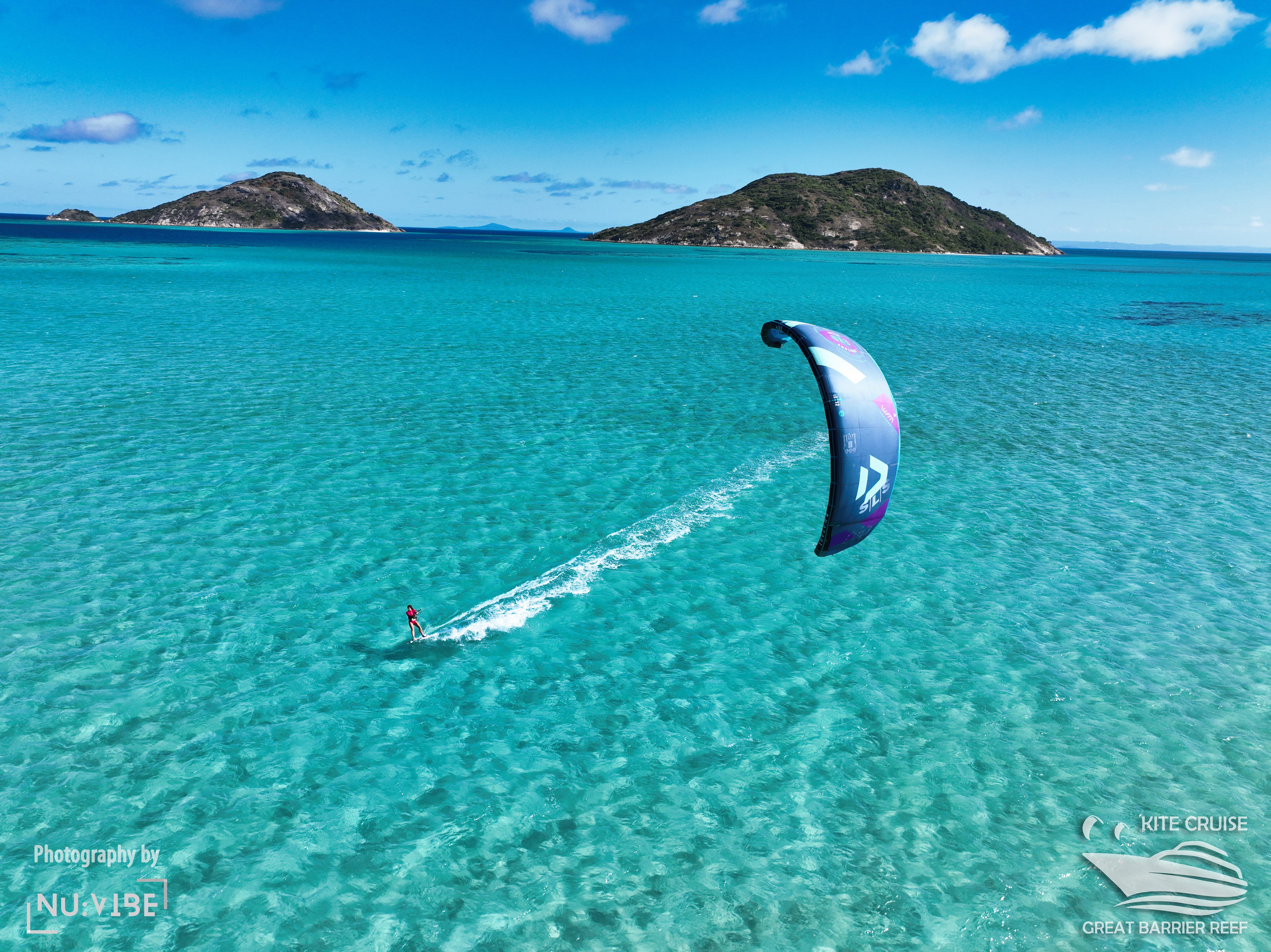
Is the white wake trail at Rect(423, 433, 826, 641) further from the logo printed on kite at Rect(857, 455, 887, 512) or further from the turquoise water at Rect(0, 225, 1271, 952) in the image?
the logo printed on kite at Rect(857, 455, 887, 512)

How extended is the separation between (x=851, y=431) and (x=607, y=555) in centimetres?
1019

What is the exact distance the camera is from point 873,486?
19.8m

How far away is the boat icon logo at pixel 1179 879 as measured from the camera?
13.4 m

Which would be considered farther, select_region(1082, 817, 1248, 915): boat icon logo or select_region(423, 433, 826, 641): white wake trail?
select_region(423, 433, 826, 641): white wake trail

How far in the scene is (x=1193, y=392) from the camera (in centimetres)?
5441

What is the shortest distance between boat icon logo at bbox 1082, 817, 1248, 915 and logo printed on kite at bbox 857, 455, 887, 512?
8.85 metres

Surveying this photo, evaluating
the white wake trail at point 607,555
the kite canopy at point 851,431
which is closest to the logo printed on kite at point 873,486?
the kite canopy at point 851,431

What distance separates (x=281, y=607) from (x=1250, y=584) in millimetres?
30696

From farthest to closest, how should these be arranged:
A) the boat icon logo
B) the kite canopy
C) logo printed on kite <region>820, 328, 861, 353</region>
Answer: logo printed on kite <region>820, 328, 861, 353</region>
the kite canopy
the boat icon logo

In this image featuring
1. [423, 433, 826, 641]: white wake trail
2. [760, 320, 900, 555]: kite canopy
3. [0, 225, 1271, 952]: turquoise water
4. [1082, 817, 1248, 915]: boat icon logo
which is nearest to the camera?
[0, 225, 1271, 952]: turquoise water

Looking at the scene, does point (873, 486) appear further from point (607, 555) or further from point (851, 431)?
point (607, 555)

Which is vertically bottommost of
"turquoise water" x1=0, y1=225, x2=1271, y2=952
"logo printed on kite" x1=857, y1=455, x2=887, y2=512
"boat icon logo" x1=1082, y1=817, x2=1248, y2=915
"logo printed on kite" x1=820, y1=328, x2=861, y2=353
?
"boat icon logo" x1=1082, y1=817, x2=1248, y2=915

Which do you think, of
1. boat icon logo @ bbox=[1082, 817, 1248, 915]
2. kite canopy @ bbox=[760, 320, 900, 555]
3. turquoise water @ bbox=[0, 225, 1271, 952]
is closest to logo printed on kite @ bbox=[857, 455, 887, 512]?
kite canopy @ bbox=[760, 320, 900, 555]

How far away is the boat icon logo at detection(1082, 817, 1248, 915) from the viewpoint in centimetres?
1345
